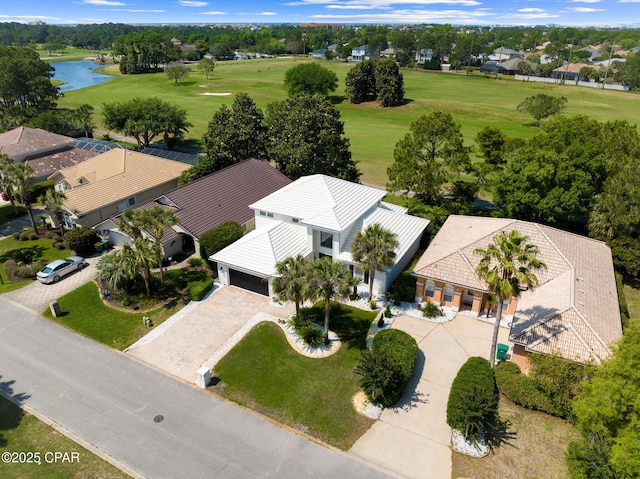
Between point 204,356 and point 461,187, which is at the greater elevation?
point 461,187

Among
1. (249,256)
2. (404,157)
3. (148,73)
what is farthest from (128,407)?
(148,73)

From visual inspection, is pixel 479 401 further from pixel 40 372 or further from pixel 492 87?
pixel 492 87

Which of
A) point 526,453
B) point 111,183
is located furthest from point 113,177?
point 526,453

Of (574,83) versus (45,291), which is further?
(574,83)

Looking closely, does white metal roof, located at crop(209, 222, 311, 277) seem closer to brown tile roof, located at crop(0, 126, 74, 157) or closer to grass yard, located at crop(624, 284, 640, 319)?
grass yard, located at crop(624, 284, 640, 319)

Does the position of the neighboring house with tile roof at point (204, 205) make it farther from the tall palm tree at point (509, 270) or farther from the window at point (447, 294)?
the tall palm tree at point (509, 270)

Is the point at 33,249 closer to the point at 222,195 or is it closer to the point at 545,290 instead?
the point at 222,195

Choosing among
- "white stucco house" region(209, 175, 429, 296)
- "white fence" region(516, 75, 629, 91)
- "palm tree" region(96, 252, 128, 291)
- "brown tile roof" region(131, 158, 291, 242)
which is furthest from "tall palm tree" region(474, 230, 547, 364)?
"white fence" region(516, 75, 629, 91)
